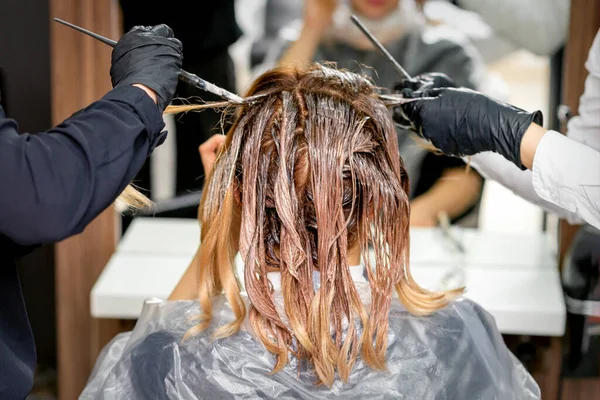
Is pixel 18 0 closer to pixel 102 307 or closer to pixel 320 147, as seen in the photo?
pixel 102 307

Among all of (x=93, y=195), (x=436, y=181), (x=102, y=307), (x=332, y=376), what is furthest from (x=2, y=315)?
A: (x=436, y=181)

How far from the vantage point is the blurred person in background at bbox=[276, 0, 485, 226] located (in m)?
2.31

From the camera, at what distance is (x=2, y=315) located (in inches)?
51.1

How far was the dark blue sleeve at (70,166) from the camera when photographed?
40.2 inches

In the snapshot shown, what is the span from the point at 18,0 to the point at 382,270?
1783 millimetres

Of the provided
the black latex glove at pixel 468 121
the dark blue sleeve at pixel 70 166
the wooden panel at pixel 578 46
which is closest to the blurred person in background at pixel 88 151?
the dark blue sleeve at pixel 70 166

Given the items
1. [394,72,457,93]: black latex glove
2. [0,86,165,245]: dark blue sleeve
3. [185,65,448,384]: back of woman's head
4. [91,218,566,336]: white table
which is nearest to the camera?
[0,86,165,245]: dark blue sleeve

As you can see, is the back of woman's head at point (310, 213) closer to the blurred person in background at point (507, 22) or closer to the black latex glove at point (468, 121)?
the black latex glove at point (468, 121)

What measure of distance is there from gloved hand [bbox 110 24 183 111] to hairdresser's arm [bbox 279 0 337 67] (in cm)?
108

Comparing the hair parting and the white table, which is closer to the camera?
the hair parting

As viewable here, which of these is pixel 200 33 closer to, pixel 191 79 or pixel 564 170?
pixel 191 79

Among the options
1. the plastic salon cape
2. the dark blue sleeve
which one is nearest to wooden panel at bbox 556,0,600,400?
the plastic salon cape

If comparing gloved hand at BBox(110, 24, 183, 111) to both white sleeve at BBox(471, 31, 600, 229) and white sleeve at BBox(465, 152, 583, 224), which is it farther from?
white sleeve at BBox(465, 152, 583, 224)

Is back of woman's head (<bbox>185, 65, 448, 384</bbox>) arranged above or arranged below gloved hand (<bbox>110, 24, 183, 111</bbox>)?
below
